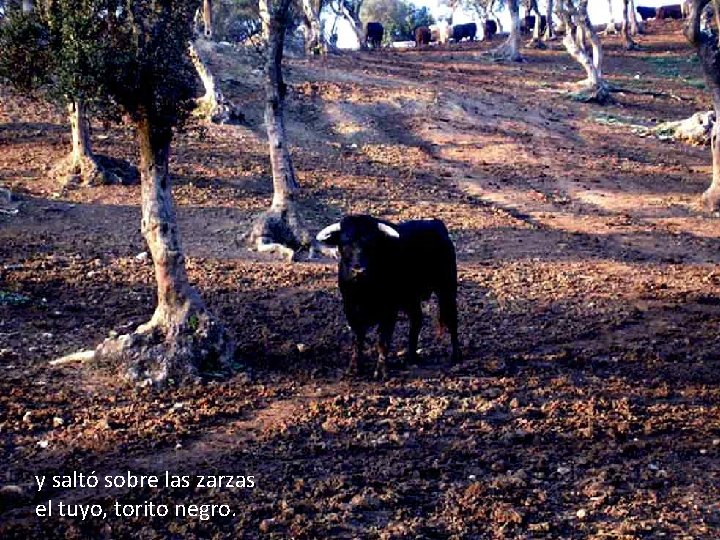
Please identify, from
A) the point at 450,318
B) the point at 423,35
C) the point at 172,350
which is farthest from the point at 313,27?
the point at 172,350

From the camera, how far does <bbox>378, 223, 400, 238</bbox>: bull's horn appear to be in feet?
26.8

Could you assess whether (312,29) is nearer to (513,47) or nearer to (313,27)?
(313,27)

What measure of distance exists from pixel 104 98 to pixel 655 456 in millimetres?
5582

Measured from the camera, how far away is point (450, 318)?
29.0ft

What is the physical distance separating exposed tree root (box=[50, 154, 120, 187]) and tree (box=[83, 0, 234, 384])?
7.76 m

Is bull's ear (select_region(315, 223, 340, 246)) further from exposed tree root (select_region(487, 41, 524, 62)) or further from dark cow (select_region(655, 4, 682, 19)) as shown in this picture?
dark cow (select_region(655, 4, 682, 19))

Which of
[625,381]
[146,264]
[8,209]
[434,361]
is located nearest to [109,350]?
[434,361]

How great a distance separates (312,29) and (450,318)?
99.3ft

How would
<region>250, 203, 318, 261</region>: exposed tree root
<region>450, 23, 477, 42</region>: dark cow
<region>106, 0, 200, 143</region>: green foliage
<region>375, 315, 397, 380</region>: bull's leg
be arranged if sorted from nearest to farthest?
1. <region>106, 0, 200, 143</region>: green foliage
2. <region>375, 315, 397, 380</region>: bull's leg
3. <region>250, 203, 318, 261</region>: exposed tree root
4. <region>450, 23, 477, 42</region>: dark cow

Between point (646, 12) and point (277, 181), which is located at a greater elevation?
point (646, 12)

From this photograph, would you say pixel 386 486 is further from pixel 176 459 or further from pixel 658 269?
pixel 658 269

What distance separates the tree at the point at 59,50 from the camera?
7.43m

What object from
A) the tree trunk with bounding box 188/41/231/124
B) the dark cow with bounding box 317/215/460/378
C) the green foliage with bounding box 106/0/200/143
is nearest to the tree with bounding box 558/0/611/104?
the tree trunk with bounding box 188/41/231/124

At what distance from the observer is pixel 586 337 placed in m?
9.52
